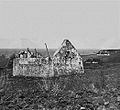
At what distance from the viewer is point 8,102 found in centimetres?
2536

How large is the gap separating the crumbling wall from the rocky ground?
0.96 metres

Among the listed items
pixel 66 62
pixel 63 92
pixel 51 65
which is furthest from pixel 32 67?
pixel 63 92

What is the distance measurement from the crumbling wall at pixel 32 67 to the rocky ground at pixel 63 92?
96cm

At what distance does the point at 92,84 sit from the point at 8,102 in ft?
33.1

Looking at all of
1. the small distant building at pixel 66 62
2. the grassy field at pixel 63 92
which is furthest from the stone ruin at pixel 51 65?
the grassy field at pixel 63 92

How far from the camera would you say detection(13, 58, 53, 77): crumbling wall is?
30594mm

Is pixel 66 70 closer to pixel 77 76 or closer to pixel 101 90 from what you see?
pixel 77 76

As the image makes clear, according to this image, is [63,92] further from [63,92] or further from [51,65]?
[51,65]

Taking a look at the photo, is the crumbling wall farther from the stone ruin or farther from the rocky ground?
the rocky ground

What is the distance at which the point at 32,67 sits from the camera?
31.0 m

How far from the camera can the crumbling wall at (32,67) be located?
100 feet

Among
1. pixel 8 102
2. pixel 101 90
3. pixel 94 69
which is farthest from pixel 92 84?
pixel 8 102

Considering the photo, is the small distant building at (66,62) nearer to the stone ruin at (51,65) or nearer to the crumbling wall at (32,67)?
the stone ruin at (51,65)

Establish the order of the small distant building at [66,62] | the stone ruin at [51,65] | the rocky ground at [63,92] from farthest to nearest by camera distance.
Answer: the small distant building at [66,62] < the stone ruin at [51,65] < the rocky ground at [63,92]
